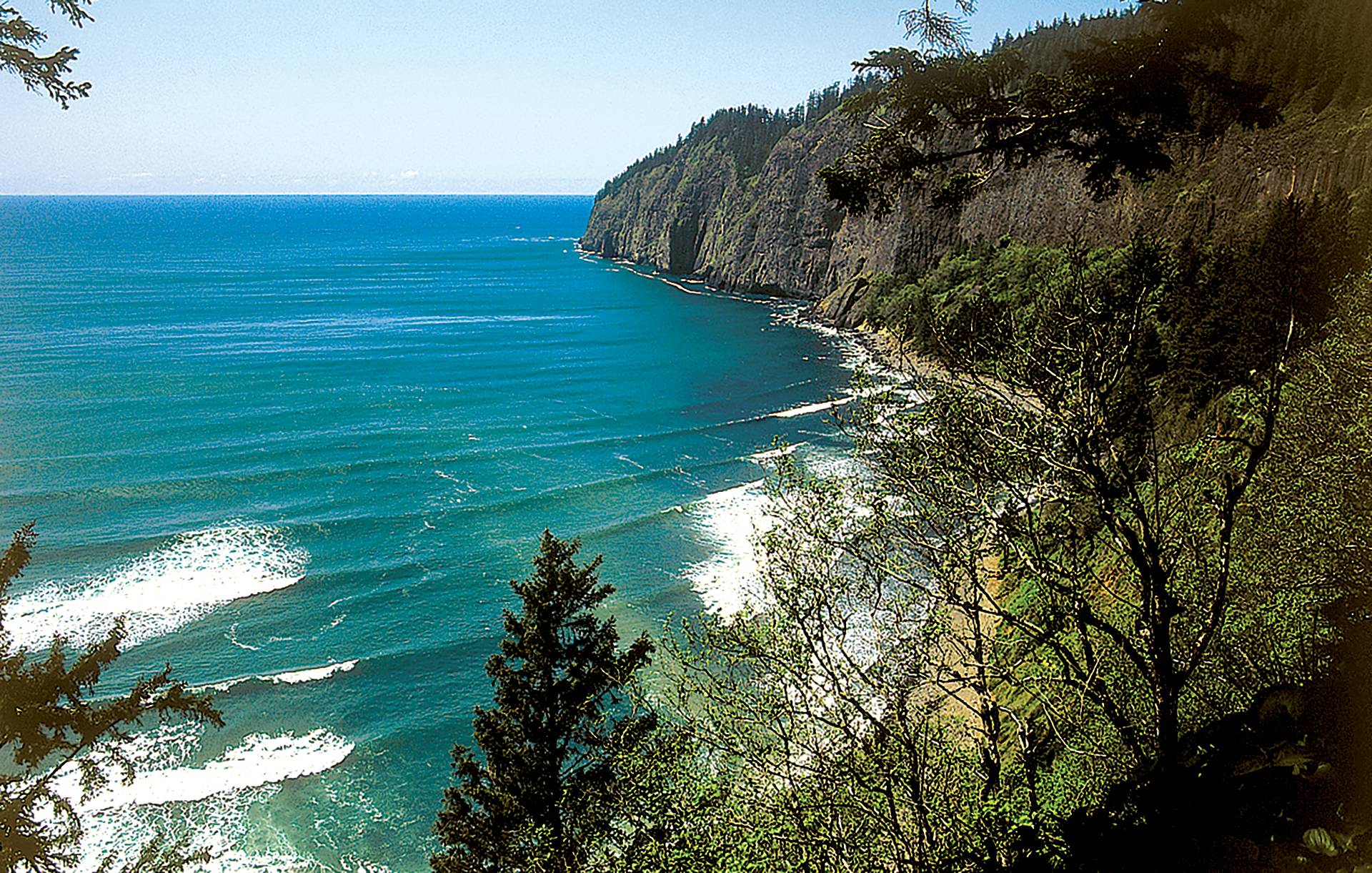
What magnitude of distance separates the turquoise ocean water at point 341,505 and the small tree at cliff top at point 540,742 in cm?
490

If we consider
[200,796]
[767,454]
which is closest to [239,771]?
[200,796]

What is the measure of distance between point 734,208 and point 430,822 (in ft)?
360

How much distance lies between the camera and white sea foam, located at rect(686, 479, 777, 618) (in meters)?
30.3

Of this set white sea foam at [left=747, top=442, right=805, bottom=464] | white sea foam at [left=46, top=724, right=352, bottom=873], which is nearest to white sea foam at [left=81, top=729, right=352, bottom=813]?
white sea foam at [left=46, top=724, right=352, bottom=873]

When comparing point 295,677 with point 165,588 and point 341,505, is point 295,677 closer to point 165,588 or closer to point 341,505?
point 165,588

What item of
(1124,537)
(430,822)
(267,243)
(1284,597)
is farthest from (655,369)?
(267,243)

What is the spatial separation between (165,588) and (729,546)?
21.6m

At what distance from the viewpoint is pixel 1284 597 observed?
44.8ft

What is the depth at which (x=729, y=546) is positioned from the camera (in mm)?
34875

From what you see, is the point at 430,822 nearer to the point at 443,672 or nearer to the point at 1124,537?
the point at 443,672

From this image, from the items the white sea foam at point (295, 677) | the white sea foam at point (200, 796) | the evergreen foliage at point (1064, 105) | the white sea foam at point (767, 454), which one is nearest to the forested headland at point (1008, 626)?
the evergreen foliage at point (1064, 105)

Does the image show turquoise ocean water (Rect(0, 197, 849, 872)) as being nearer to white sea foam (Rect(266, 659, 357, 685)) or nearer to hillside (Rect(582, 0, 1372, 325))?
white sea foam (Rect(266, 659, 357, 685))

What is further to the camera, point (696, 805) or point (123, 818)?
point (123, 818)

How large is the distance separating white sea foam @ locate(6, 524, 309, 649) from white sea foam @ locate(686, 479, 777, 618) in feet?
51.9
